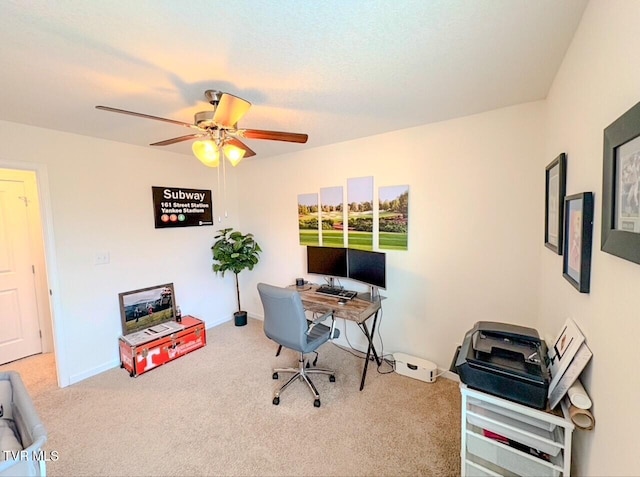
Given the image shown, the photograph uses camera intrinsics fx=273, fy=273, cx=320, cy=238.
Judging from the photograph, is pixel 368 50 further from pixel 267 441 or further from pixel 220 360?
pixel 220 360

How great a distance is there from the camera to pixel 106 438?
193cm

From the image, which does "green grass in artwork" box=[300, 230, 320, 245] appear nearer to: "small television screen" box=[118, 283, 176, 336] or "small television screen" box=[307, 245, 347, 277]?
"small television screen" box=[307, 245, 347, 277]

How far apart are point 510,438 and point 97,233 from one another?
364 cm

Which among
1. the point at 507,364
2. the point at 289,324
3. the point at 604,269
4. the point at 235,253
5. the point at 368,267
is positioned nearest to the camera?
the point at 604,269

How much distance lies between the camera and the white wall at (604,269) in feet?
2.56

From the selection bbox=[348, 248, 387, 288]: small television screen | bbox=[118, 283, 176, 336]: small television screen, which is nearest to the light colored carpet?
bbox=[118, 283, 176, 336]: small television screen

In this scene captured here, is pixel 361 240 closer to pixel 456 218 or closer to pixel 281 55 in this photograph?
pixel 456 218

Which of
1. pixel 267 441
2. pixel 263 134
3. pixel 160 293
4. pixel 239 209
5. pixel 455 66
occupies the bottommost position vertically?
pixel 267 441

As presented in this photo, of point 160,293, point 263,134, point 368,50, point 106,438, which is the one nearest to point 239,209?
point 160,293

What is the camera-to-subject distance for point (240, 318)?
3.89 meters

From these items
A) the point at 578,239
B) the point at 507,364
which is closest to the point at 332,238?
the point at 507,364

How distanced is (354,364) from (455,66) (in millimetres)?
2639

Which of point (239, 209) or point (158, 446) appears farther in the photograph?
point (239, 209)

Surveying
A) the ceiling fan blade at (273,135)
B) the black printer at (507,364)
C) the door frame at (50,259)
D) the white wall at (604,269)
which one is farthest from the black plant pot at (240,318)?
the white wall at (604,269)
